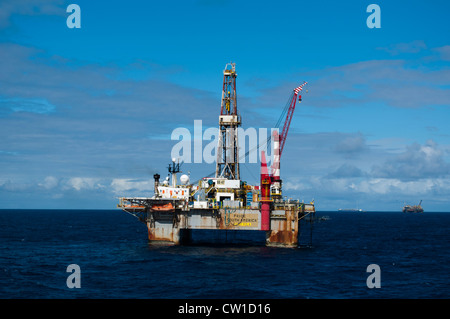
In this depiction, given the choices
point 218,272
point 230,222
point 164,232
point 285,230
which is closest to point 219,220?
point 230,222

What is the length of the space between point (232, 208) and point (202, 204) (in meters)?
4.54

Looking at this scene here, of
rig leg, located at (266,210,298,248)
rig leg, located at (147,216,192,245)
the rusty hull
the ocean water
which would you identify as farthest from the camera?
rig leg, located at (147,216,192,245)

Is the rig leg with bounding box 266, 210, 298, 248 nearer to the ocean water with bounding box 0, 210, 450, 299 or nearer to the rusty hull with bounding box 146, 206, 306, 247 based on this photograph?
the rusty hull with bounding box 146, 206, 306, 247

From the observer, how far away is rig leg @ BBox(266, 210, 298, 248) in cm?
6625

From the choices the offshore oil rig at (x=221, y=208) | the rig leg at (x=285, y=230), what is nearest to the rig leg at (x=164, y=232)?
the offshore oil rig at (x=221, y=208)

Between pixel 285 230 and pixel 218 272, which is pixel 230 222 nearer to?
pixel 285 230

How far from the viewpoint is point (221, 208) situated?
66.5 meters

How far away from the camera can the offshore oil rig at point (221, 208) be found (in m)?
66.2

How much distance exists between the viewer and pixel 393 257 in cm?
6831

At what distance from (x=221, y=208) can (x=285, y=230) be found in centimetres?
1014

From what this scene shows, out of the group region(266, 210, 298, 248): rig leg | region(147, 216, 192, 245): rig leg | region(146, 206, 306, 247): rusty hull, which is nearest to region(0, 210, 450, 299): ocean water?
region(147, 216, 192, 245): rig leg
